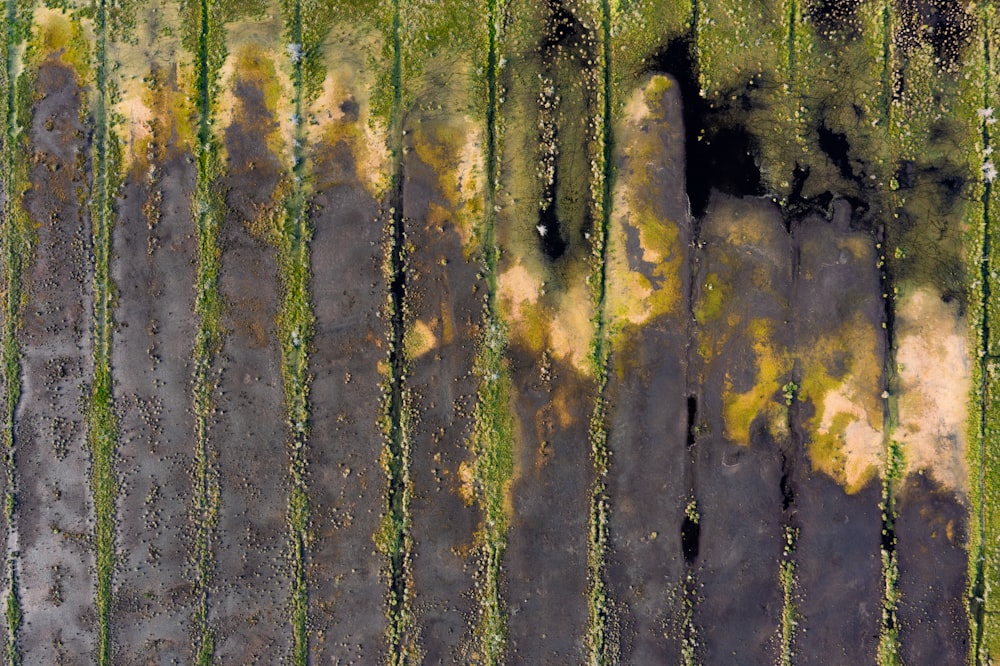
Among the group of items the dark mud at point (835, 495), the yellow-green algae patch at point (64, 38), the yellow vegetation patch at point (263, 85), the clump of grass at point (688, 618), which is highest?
the yellow-green algae patch at point (64, 38)

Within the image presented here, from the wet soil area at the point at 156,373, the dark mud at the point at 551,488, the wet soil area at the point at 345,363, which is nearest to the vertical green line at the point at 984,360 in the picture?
the dark mud at the point at 551,488

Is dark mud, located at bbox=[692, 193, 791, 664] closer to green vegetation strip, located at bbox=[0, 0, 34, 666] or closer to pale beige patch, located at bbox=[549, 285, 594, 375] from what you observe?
pale beige patch, located at bbox=[549, 285, 594, 375]

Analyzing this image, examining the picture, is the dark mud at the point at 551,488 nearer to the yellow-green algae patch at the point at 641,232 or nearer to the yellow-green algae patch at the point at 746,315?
the yellow-green algae patch at the point at 641,232

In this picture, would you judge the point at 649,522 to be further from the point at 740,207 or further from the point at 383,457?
the point at 740,207

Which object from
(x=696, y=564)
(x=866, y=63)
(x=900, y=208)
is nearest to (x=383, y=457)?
(x=696, y=564)

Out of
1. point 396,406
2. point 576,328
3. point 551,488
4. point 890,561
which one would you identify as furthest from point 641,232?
point 890,561
